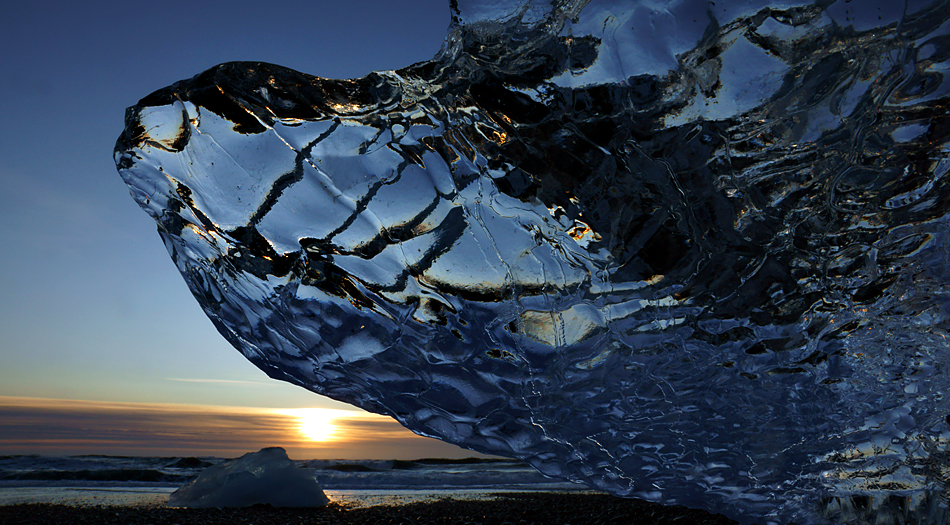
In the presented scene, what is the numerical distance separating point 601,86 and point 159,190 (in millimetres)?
1647

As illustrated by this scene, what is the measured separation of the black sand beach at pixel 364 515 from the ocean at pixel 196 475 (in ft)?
2.57

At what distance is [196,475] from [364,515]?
5386mm

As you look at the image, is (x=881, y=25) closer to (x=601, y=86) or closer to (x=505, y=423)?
(x=601, y=86)

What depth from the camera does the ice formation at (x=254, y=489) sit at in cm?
396

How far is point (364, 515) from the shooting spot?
11.5ft

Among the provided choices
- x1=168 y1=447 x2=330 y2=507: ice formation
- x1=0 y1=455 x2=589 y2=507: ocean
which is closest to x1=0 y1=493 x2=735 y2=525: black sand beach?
x1=168 y1=447 x2=330 y2=507: ice formation

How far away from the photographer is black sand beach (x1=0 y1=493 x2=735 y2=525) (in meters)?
2.89

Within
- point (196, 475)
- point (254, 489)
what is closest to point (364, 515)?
point (254, 489)

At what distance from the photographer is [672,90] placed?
1.41 meters

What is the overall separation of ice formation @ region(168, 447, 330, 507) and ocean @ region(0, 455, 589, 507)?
1.16 ft

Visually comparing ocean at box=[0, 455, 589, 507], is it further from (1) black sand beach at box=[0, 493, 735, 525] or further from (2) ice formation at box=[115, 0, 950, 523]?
(2) ice formation at box=[115, 0, 950, 523]

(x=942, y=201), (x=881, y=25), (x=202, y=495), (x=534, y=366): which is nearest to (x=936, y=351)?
(x=942, y=201)

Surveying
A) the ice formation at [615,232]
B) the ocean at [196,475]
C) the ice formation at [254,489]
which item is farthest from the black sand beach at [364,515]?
the ice formation at [615,232]

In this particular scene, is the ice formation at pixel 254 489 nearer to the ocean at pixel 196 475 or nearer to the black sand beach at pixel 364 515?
the black sand beach at pixel 364 515
